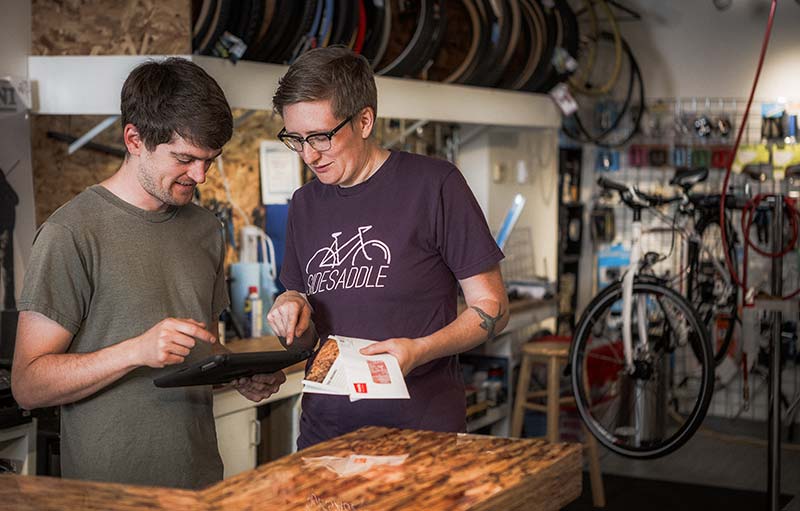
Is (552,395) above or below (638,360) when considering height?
below

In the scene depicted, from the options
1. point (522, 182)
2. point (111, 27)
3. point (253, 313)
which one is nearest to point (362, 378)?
point (111, 27)

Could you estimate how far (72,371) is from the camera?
2.14 metres

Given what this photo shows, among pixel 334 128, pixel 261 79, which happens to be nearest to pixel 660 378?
pixel 261 79

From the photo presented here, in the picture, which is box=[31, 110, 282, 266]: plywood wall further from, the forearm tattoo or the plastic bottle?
the forearm tattoo

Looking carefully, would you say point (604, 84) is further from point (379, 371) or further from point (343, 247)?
point (379, 371)

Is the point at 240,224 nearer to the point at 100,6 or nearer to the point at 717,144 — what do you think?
the point at 100,6

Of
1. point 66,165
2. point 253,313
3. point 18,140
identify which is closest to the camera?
point 18,140

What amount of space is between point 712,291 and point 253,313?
10.6 feet

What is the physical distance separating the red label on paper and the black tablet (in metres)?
0.24

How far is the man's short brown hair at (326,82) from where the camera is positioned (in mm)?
2461

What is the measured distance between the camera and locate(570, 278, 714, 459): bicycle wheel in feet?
15.6

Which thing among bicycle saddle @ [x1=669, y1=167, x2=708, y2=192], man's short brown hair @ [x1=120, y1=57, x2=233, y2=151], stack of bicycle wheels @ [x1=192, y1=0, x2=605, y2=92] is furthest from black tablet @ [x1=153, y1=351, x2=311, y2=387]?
bicycle saddle @ [x1=669, y1=167, x2=708, y2=192]

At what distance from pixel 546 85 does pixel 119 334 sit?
469 cm

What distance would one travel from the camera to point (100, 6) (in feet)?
12.8
